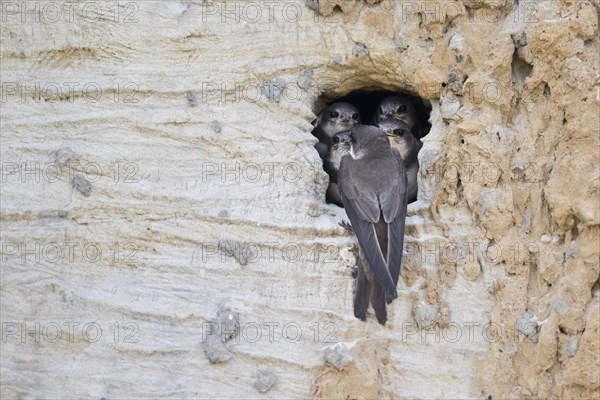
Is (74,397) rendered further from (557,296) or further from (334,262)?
(557,296)

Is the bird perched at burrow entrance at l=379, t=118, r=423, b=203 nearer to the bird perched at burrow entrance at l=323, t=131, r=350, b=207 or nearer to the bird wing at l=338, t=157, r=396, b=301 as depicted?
the bird perched at burrow entrance at l=323, t=131, r=350, b=207

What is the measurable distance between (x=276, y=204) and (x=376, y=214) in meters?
0.43

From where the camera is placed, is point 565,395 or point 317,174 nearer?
point 565,395

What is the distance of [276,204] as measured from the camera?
500 cm

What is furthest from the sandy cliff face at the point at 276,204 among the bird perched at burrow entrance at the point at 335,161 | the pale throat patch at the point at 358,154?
the bird perched at burrow entrance at the point at 335,161

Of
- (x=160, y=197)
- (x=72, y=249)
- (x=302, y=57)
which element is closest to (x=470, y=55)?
(x=302, y=57)

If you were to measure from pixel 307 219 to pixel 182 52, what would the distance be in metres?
0.93

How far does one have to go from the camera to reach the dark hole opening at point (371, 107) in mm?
5652

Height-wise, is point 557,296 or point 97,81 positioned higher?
point 97,81

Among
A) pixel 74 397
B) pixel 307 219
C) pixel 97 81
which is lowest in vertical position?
pixel 74 397

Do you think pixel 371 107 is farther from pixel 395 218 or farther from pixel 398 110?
pixel 395 218

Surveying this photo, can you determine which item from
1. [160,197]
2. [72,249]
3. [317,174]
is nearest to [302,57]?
[317,174]

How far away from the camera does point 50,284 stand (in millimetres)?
4949

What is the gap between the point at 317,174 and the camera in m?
5.11
